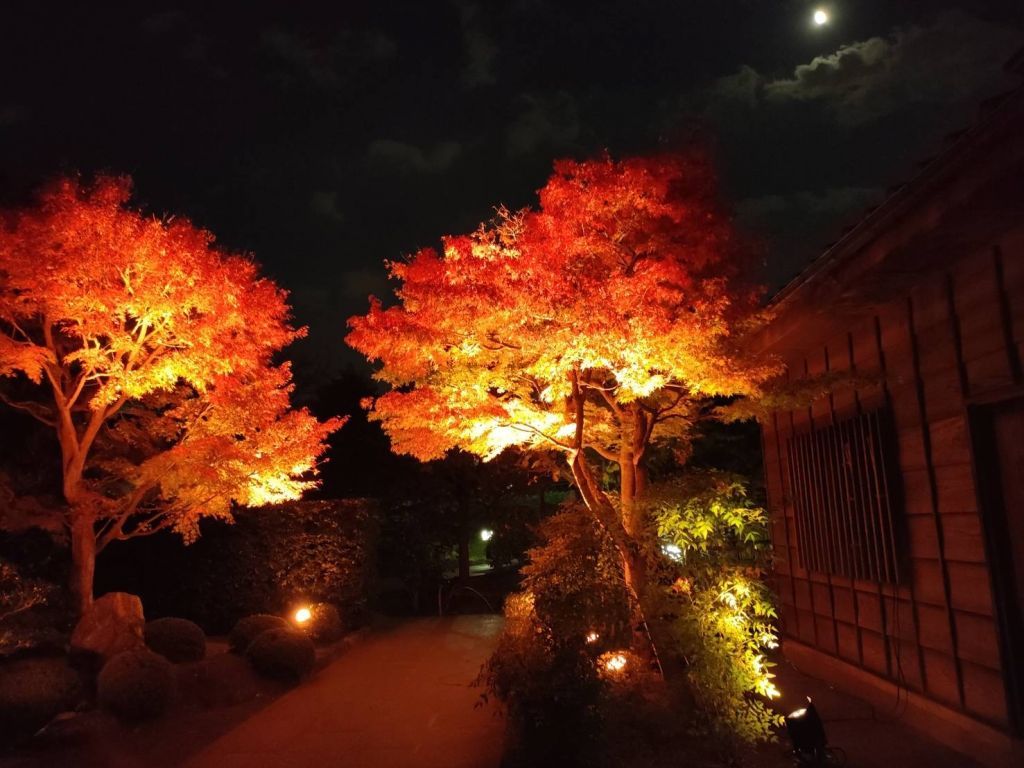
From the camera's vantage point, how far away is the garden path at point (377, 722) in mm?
5891

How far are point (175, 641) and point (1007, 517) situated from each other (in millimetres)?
9348

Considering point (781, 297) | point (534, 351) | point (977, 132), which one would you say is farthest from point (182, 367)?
point (977, 132)

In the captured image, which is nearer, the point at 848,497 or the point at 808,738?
the point at 808,738

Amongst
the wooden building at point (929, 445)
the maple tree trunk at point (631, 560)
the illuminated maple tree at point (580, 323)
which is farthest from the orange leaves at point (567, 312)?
the maple tree trunk at point (631, 560)

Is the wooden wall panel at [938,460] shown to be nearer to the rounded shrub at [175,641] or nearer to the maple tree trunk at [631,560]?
the maple tree trunk at [631,560]

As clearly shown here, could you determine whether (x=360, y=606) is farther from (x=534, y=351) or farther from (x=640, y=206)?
(x=640, y=206)

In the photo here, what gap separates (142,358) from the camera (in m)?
8.98

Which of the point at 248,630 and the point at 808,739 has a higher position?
the point at 248,630

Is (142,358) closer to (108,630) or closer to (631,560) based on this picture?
(108,630)

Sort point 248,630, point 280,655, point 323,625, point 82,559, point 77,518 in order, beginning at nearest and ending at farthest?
point 280,655 → point 77,518 → point 82,559 → point 248,630 → point 323,625

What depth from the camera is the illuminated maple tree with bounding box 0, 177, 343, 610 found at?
813cm

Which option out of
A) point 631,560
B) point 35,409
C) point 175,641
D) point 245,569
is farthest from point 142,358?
point 631,560

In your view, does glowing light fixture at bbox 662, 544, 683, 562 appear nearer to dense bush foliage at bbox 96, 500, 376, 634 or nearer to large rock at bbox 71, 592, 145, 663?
large rock at bbox 71, 592, 145, 663

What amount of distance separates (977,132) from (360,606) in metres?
11.9
